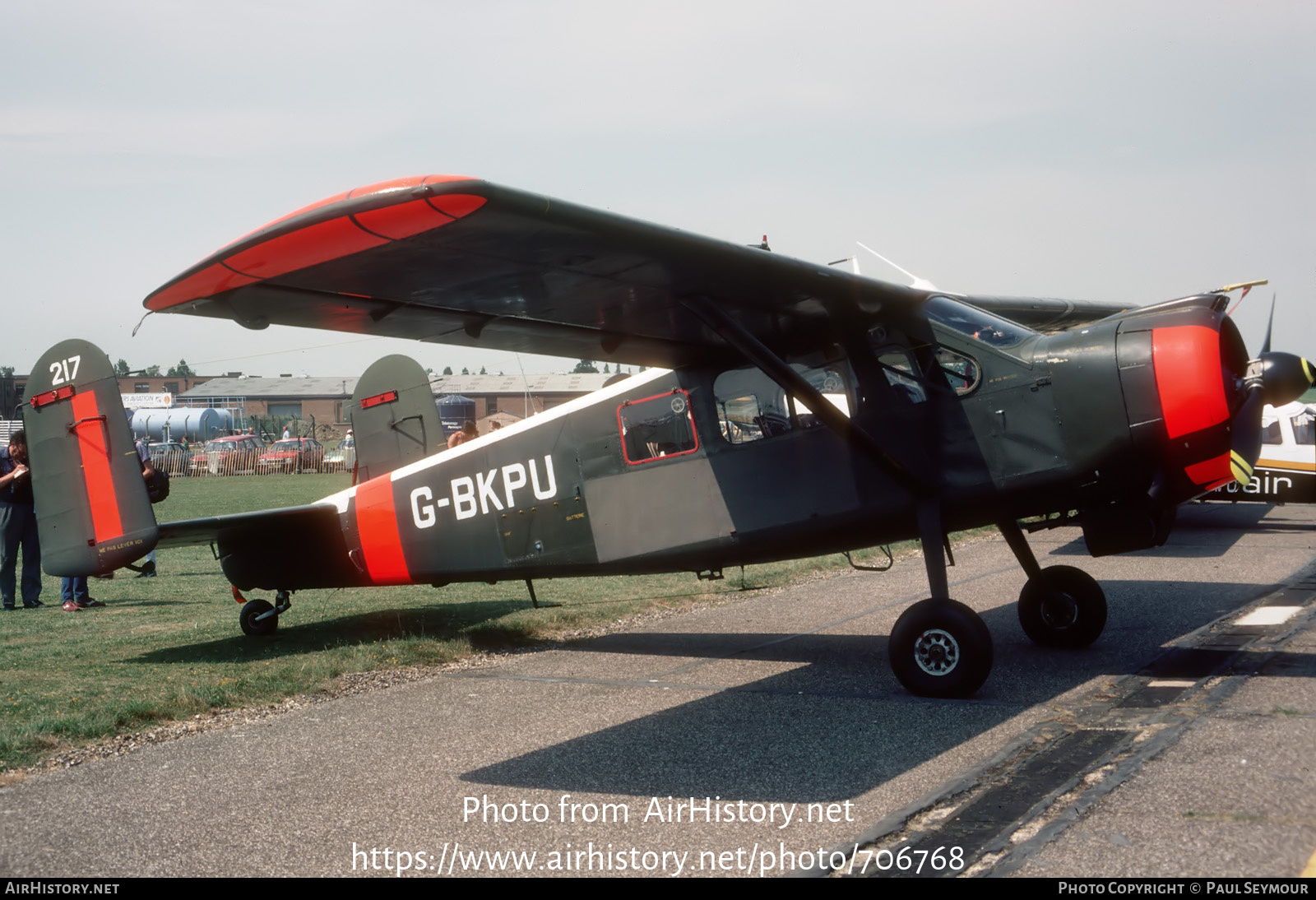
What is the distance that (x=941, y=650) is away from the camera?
6.34 meters

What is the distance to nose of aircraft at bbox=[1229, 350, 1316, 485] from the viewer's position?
6387 millimetres

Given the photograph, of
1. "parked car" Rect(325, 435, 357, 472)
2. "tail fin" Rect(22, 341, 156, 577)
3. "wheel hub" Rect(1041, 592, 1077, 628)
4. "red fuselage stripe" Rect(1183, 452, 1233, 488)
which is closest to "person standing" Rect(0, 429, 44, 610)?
"tail fin" Rect(22, 341, 156, 577)

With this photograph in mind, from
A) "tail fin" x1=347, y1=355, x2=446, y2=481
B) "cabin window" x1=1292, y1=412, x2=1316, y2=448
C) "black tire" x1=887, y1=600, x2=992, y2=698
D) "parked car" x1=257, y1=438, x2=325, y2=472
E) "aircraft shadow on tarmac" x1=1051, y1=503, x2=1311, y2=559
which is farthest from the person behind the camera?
"parked car" x1=257, y1=438, x2=325, y2=472

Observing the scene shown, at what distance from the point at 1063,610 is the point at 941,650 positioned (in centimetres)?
185

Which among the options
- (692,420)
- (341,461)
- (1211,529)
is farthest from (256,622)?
(341,461)

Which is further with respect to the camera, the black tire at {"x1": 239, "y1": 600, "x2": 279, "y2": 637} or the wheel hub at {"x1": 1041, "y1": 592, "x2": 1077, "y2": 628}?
the black tire at {"x1": 239, "y1": 600, "x2": 279, "y2": 637}

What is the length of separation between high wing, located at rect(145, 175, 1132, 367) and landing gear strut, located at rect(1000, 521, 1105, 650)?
249cm

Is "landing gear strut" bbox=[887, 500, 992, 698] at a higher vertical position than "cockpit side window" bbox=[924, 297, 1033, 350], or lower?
lower

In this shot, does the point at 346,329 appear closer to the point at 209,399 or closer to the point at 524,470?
the point at 524,470

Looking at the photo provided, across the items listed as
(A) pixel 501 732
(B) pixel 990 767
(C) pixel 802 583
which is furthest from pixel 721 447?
(C) pixel 802 583

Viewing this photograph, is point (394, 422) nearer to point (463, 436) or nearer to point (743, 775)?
point (463, 436)

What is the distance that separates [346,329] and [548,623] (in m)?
4.32

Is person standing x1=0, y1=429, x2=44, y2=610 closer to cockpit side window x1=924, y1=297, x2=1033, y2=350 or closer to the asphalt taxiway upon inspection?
the asphalt taxiway

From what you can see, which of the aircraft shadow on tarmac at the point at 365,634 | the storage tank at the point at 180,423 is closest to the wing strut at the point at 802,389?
the aircraft shadow on tarmac at the point at 365,634
